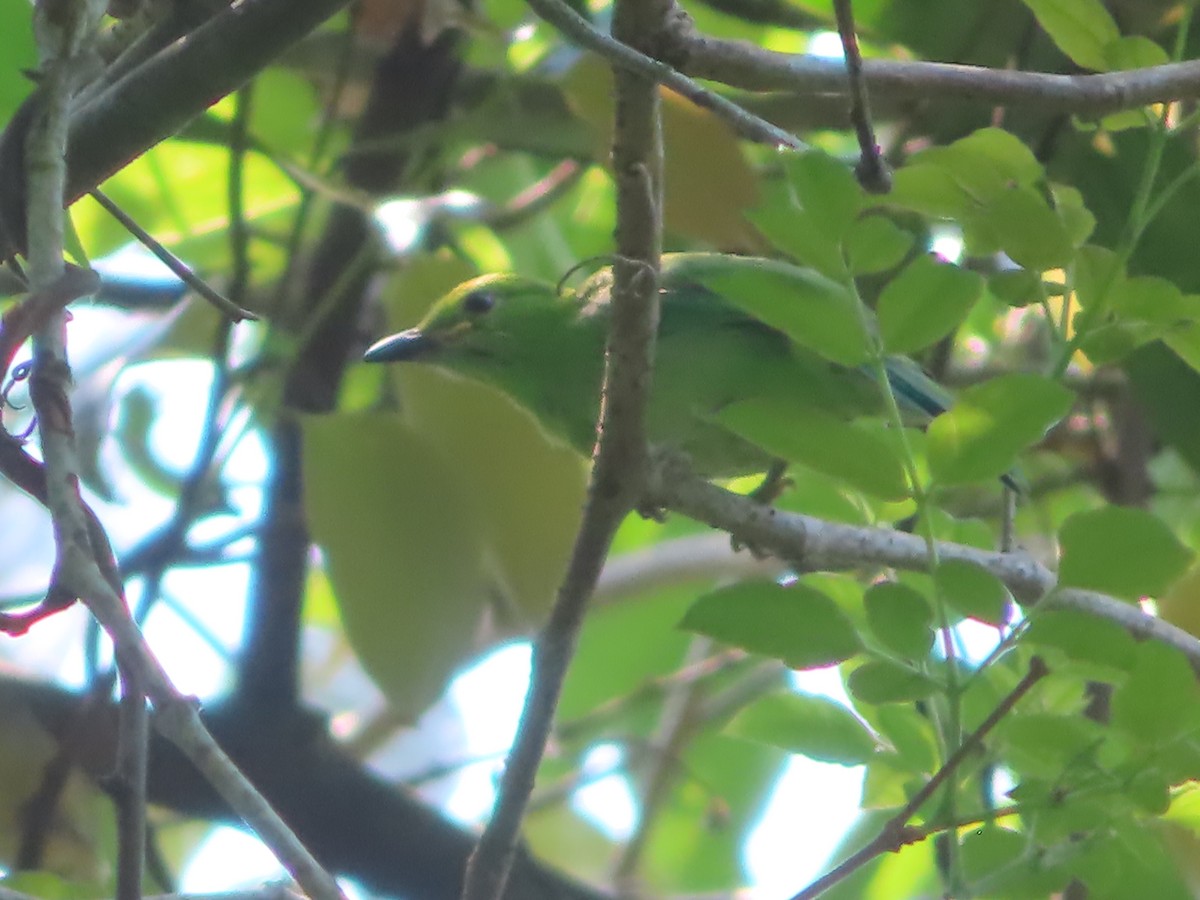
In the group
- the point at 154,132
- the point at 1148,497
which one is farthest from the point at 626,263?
the point at 1148,497

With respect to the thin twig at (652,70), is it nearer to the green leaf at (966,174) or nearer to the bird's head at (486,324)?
the green leaf at (966,174)

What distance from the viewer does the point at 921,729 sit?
5.08 feet

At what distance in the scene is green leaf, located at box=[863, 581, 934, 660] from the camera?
1209 mm

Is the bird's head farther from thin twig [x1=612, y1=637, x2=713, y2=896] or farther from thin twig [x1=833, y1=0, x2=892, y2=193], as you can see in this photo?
thin twig [x1=833, y1=0, x2=892, y2=193]

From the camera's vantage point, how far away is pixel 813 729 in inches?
58.6

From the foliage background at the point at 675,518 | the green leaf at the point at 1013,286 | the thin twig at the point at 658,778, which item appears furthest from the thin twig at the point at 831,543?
the thin twig at the point at 658,778

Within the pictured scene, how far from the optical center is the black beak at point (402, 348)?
250cm

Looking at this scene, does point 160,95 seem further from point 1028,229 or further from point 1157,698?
point 1157,698

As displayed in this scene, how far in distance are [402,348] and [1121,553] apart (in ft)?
5.15

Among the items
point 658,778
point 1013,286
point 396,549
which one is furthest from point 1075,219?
point 658,778

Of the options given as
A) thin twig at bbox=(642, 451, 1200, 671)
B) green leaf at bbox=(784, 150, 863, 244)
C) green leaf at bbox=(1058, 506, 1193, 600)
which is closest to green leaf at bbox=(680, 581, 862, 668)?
green leaf at bbox=(1058, 506, 1193, 600)

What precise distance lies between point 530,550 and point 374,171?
1.05m

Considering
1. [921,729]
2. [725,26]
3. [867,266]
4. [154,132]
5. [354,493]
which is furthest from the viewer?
[725,26]

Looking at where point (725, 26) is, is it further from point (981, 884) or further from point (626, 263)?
point (981, 884)
